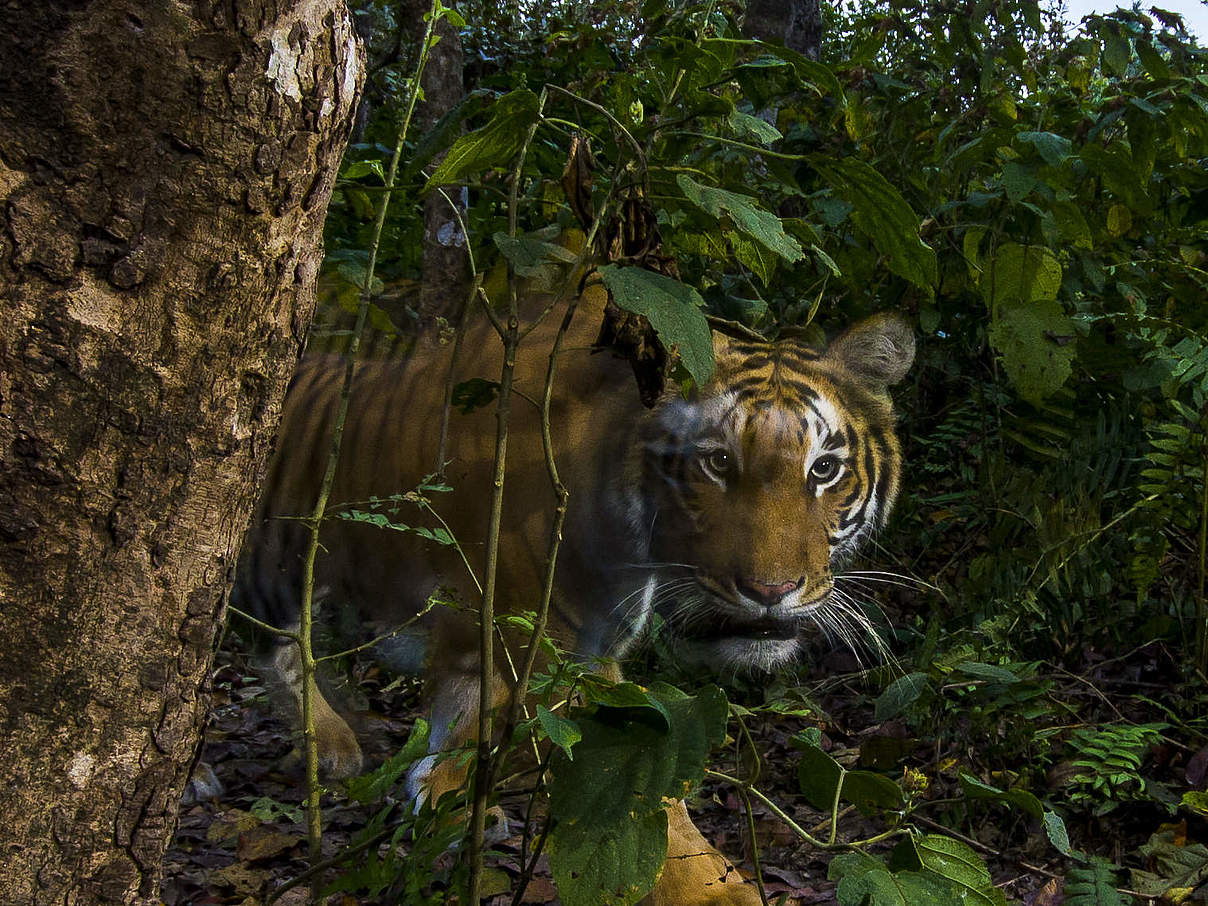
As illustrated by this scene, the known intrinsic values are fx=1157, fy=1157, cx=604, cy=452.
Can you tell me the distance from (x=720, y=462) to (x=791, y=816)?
1037 millimetres

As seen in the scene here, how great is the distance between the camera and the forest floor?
244cm

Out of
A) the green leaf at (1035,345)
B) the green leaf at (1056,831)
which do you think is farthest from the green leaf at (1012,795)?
the green leaf at (1035,345)

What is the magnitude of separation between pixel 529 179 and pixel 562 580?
117 centimetres

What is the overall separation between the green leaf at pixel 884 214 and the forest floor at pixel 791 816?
38.4 inches

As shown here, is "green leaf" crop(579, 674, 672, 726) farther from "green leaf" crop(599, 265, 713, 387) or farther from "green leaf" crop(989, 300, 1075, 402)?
"green leaf" crop(989, 300, 1075, 402)

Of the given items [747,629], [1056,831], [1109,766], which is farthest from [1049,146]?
[1056,831]

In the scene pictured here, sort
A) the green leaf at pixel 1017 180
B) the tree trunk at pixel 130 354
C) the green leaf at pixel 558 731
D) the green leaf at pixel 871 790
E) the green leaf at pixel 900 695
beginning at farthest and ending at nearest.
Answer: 1. the green leaf at pixel 1017 180
2. the green leaf at pixel 900 695
3. the green leaf at pixel 871 790
4. the green leaf at pixel 558 731
5. the tree trunk at pixel 130 354

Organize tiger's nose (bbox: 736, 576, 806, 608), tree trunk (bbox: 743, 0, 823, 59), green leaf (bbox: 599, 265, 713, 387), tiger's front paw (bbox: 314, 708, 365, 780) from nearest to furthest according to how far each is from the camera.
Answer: green leaf (bbox: 599, 265, 713, 387), tiger's nose (bbox: 736, 576, 806, 608), tiger's front paw (bbox: 314, 708, 365, 780), tree trunk (bbox: 743, 0, 823, 59)

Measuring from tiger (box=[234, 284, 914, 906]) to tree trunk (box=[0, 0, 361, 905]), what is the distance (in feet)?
3.68

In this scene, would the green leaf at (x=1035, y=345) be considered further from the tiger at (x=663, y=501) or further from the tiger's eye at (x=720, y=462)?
the tiger's eye at (x=720, y=462)

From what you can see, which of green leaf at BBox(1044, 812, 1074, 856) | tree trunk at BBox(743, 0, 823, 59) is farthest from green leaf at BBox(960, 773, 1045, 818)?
tree trunk at BBox(743, 0, 823, 59)

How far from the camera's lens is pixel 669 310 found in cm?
147

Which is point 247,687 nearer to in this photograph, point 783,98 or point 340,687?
point 340,687

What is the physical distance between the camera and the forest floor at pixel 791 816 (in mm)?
2439
